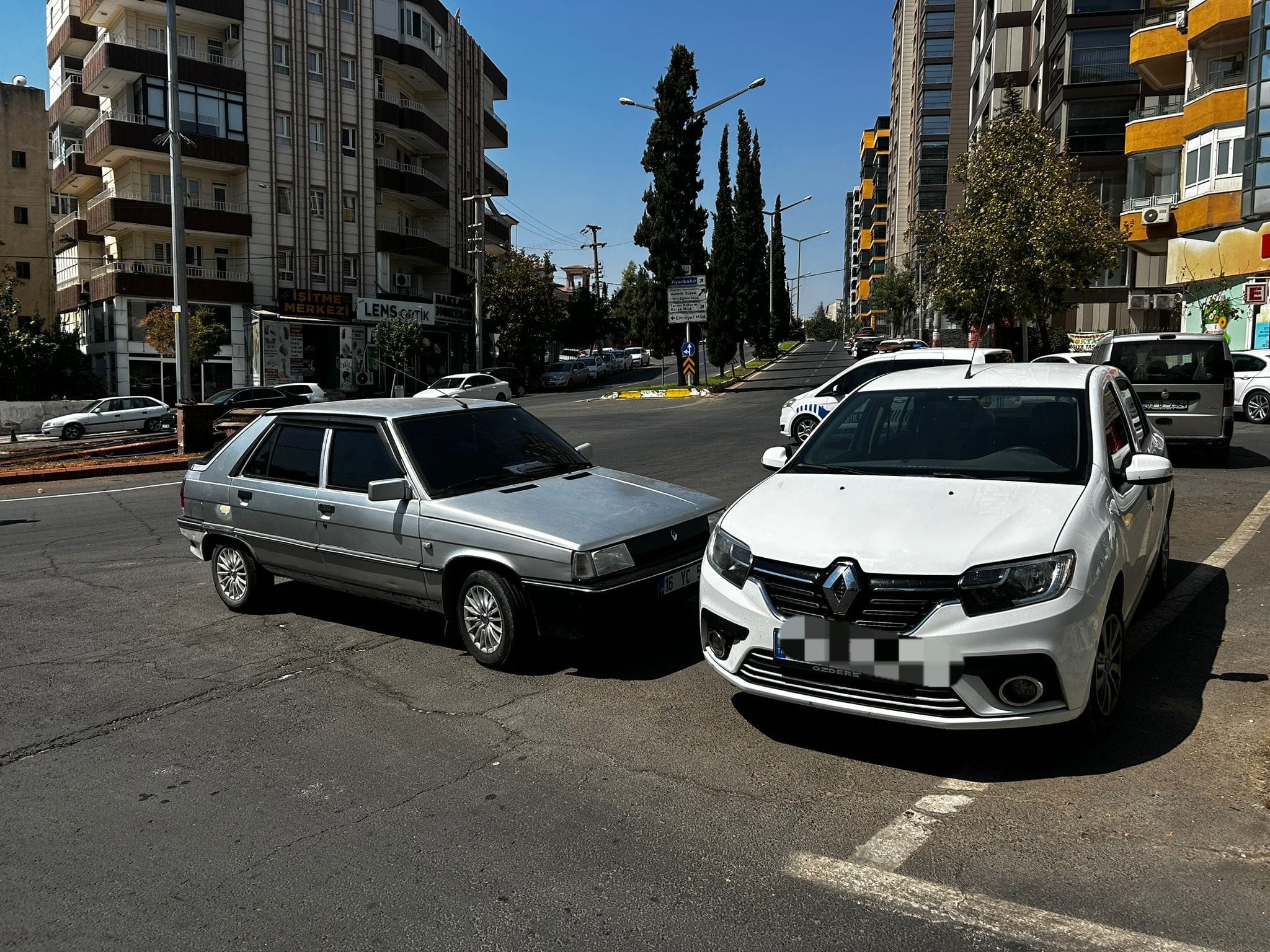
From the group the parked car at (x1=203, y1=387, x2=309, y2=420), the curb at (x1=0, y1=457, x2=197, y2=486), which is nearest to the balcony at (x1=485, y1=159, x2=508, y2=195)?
the parked car at (x1=203, y1=387, x2=309, y2=420)

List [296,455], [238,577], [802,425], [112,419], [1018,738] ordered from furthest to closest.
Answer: [112,419]
[802,425]
[238,577]
[296,455]
[1018,738]

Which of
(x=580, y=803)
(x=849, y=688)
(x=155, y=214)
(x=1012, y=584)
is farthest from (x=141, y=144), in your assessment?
(x=1012, y=584)

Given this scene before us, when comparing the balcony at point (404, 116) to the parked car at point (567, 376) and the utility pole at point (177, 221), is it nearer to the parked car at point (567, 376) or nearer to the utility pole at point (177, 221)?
the parked car at point (567, 376)

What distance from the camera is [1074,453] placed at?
16.8 ft

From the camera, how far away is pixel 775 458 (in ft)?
21.0

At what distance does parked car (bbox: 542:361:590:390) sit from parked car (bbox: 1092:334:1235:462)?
42912 mm

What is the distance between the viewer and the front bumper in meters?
4.03

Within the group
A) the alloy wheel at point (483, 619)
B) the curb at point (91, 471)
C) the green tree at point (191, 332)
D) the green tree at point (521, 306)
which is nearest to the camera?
the alloy wheel at point (483, 619)

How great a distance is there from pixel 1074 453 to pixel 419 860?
3.70m

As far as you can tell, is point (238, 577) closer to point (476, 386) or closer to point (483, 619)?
point (483, 619)

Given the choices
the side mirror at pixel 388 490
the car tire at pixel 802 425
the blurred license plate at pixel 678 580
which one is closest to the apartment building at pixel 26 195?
the car tire at pixel 802 425

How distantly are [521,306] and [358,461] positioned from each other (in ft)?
161

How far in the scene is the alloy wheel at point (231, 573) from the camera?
7.44 m

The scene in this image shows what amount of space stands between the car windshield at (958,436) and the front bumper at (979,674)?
106 centimetres
